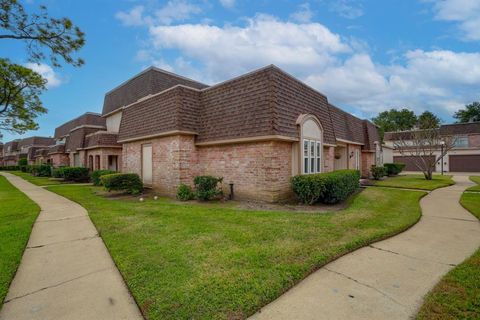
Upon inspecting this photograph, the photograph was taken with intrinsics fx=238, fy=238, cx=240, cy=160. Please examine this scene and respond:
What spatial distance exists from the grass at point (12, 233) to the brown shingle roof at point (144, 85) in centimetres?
1007

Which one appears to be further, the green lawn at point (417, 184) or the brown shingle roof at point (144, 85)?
the brown shingle roof at point (144, 85)

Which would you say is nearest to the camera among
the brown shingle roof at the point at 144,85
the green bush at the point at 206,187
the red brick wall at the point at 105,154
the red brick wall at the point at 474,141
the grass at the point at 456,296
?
the grass at the point at 456,296

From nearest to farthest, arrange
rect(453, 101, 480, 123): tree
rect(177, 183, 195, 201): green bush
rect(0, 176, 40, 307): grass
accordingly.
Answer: rect(0, 176, 40, 307): grass → rect(177, 183, 195, 201): green bush → rect(453, 101, 480, 123): tree

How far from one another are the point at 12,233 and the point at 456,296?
831 centimetres

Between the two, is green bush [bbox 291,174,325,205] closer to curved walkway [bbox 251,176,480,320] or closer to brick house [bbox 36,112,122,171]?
curved walkway [bbox 251,176,480,320]

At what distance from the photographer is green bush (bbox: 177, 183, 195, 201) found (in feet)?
33.4

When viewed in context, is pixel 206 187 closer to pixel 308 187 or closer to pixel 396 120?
pixel 308 187

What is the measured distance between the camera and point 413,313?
2.65 metres

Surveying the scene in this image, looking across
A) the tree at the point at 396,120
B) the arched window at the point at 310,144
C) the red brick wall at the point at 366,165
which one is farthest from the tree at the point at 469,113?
the arched window at the point at 310,144

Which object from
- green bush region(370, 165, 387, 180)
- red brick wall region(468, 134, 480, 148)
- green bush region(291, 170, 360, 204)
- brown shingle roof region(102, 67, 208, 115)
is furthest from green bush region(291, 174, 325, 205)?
red brick wall region(468, 134, 480, 148)

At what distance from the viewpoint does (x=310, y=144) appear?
10.2 metres

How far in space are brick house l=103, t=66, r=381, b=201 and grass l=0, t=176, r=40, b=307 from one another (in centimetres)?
499

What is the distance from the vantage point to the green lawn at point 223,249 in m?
2.86

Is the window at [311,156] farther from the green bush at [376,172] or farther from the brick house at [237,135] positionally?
the green bush at [376,172]
